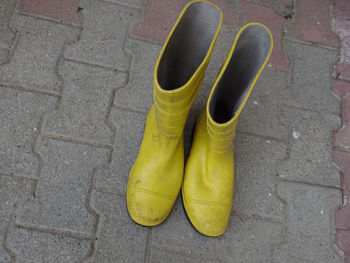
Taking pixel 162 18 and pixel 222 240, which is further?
pixel 162 18

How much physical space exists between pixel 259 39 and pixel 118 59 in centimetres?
67

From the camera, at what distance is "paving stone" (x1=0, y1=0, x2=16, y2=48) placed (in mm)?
1751

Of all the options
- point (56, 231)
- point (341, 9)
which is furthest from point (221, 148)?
point (341, 9)

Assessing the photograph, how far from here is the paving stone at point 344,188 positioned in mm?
1612

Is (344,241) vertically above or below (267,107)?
below

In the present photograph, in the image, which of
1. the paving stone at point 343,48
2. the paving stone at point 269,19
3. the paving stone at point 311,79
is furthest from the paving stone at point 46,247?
the paving stone at point 343,48

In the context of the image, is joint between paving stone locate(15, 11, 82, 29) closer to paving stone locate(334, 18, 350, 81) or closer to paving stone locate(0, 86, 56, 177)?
paving stone locate(0, 86, 56, 177)

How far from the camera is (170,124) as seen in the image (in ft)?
4.38

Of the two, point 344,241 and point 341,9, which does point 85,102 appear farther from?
point 341,9

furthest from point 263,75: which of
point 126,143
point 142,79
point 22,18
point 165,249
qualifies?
point 22,18

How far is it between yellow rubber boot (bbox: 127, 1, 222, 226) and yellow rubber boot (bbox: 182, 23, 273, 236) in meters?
0.06

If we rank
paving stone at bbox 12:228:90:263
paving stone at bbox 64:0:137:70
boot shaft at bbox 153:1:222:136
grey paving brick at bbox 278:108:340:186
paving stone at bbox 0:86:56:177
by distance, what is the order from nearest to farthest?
1. boot shaft at bbox 153:1:222:136
2. paving stone at bbox 12:228:90:263
3. paving stone at bbox 0:86:56:177
4. grey paving brick at bbox 278:108:340:186
5. paving stone at bbox 64:0:137:70

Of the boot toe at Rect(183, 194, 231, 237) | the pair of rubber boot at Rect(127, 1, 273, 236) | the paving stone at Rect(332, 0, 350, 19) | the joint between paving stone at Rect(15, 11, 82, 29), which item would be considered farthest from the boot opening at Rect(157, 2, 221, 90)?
the paving stone at Rect(332, 0, 350, 19)

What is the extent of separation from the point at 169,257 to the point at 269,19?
121cm
